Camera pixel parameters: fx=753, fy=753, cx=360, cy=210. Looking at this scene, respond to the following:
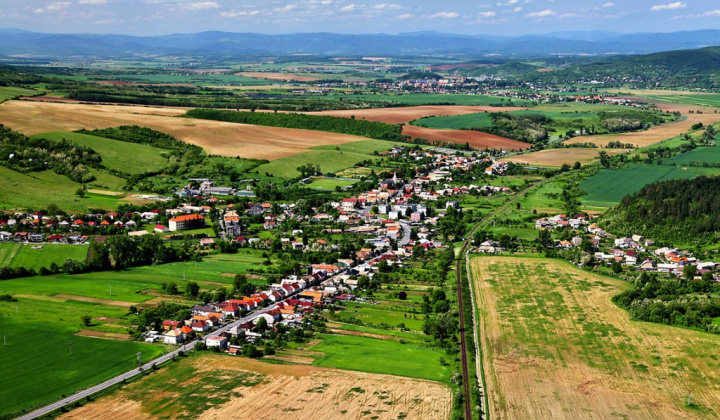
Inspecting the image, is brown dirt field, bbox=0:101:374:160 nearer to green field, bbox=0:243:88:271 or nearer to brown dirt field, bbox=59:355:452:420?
green field, bbox=0:243:88:271

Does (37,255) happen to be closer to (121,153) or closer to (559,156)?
(121,153)

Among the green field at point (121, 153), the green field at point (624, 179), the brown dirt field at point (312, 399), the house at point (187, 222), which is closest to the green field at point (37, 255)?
the house at point (187, 222)

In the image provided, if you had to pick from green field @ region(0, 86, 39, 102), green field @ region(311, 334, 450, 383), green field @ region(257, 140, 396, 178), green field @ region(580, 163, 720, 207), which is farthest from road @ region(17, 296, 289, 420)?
green field @ region(0, 86, 39, 102)

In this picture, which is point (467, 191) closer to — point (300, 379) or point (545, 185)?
point (545, 185)

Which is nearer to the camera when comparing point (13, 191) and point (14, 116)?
point (13, 191)

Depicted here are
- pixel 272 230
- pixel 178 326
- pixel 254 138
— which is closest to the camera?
pixel 178 326

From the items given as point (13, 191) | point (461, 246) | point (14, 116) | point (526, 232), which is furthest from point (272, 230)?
point (14, 116)

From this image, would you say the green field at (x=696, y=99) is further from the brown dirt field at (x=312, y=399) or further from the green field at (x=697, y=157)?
the brown dirt field at (x=312, y=399)
